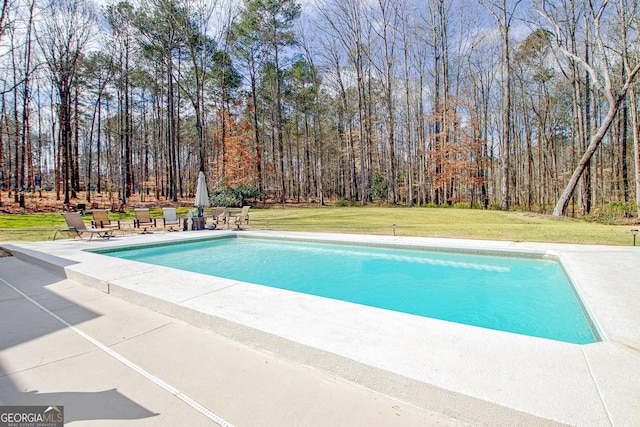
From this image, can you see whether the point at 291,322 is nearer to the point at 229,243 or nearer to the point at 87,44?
the point at 229,243

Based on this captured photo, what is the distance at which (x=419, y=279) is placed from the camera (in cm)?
584

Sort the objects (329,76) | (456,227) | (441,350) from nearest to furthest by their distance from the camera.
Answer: (441,350) → (456,227) → (329,76)

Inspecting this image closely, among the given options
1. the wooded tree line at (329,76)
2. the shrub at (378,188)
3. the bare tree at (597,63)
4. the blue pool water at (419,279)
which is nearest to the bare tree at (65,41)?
the wooded tree line at (329,76)

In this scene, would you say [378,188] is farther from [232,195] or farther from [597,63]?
[597,63]

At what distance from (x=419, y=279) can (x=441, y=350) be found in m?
3.75

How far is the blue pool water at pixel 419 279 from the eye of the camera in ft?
13.4

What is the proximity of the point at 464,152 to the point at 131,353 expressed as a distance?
21.7 m

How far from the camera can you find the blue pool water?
13.4 feet

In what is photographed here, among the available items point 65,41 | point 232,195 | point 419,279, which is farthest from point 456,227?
point 65,41

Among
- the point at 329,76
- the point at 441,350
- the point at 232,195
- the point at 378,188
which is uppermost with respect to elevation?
the point at 329,76

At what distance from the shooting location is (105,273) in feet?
15.6

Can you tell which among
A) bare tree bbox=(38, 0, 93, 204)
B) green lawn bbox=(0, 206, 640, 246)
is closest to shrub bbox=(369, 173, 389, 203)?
green lawn bbox=(0, 206, 640, 246)

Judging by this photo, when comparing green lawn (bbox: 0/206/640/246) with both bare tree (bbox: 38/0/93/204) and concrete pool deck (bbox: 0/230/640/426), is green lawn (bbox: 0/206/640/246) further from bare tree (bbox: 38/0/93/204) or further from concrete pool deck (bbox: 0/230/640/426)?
bare tree (bbox: 38/0/93/204)

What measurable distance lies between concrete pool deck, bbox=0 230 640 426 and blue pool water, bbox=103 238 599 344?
631 millimetres
